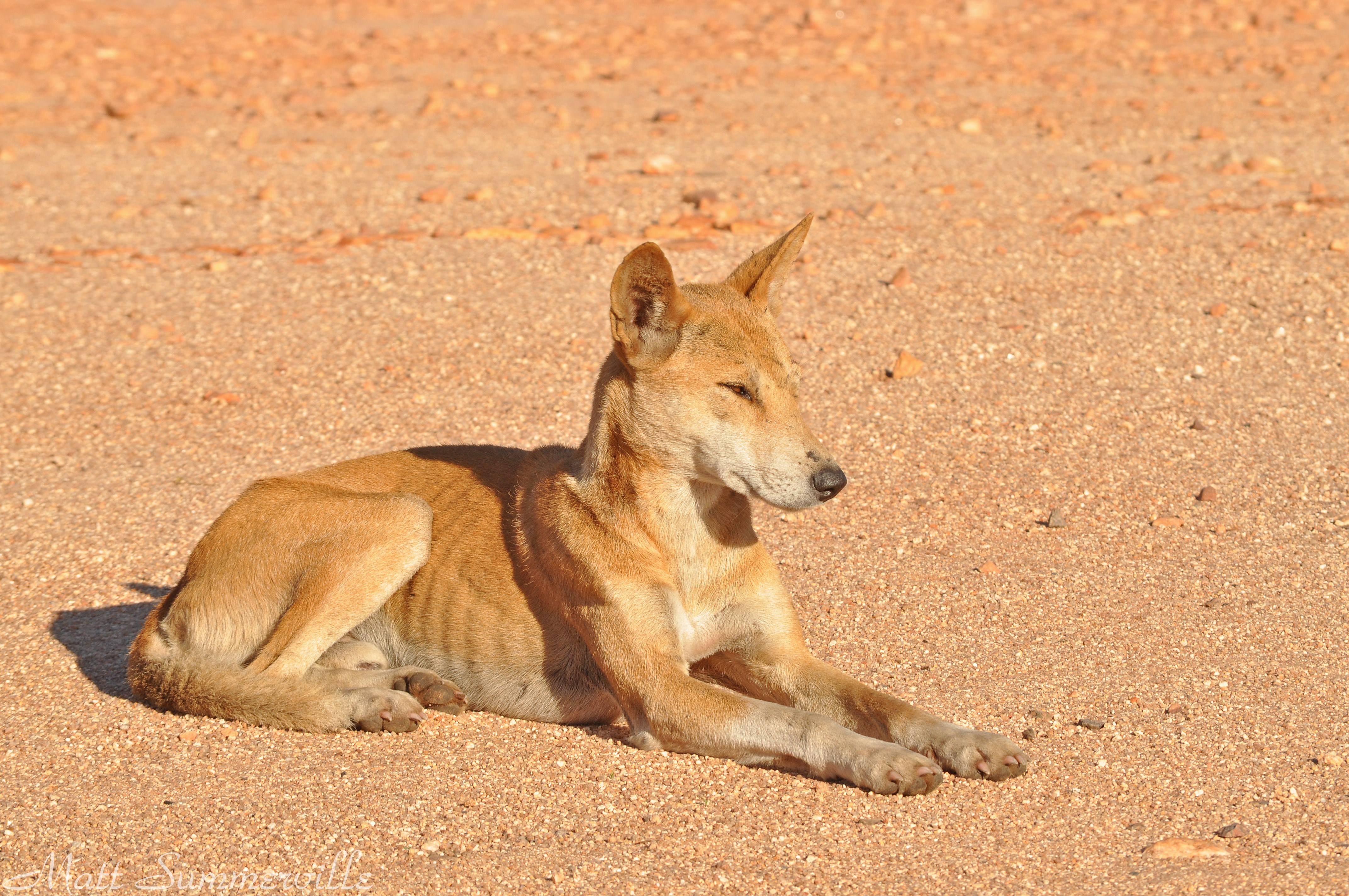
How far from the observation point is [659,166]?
13.0 metres

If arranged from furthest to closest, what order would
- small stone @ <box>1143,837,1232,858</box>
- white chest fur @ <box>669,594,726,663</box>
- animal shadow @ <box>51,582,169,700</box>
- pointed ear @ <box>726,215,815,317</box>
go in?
animal shadow @ <box>51,582,169,700</box> < pointed ear @ <box>726,215,815,317</box> < white chest fur @ <box>669,594,726,663</box> < small stone @ <box>1143,837,1232,858</box>

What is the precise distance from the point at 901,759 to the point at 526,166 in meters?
9.63

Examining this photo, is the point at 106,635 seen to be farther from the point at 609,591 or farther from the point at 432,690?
the point at 609,591

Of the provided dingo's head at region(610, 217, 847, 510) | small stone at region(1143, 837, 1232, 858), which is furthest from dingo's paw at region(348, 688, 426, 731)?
small stone at region(1143, 837, 1232, 858)

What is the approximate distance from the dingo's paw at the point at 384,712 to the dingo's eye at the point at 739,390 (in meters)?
1.63

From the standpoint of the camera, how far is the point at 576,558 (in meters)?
5.29

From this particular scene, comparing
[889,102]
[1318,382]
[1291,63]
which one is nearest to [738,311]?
[1318,382]

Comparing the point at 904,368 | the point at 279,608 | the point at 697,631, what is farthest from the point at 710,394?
the point at 904,368

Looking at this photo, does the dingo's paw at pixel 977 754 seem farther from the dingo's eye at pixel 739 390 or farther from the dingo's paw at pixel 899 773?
the dingo's eye at pixel 739 390

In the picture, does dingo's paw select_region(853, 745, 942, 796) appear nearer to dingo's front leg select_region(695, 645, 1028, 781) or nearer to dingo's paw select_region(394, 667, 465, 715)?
dingo's front leg select_region(695, 645, 1028, 781)

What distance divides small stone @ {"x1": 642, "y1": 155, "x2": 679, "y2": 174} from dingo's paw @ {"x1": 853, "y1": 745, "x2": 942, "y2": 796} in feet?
29.3

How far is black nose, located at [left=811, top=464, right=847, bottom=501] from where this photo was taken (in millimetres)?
4875

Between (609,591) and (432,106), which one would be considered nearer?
(609,591)

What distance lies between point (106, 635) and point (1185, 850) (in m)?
4.53
